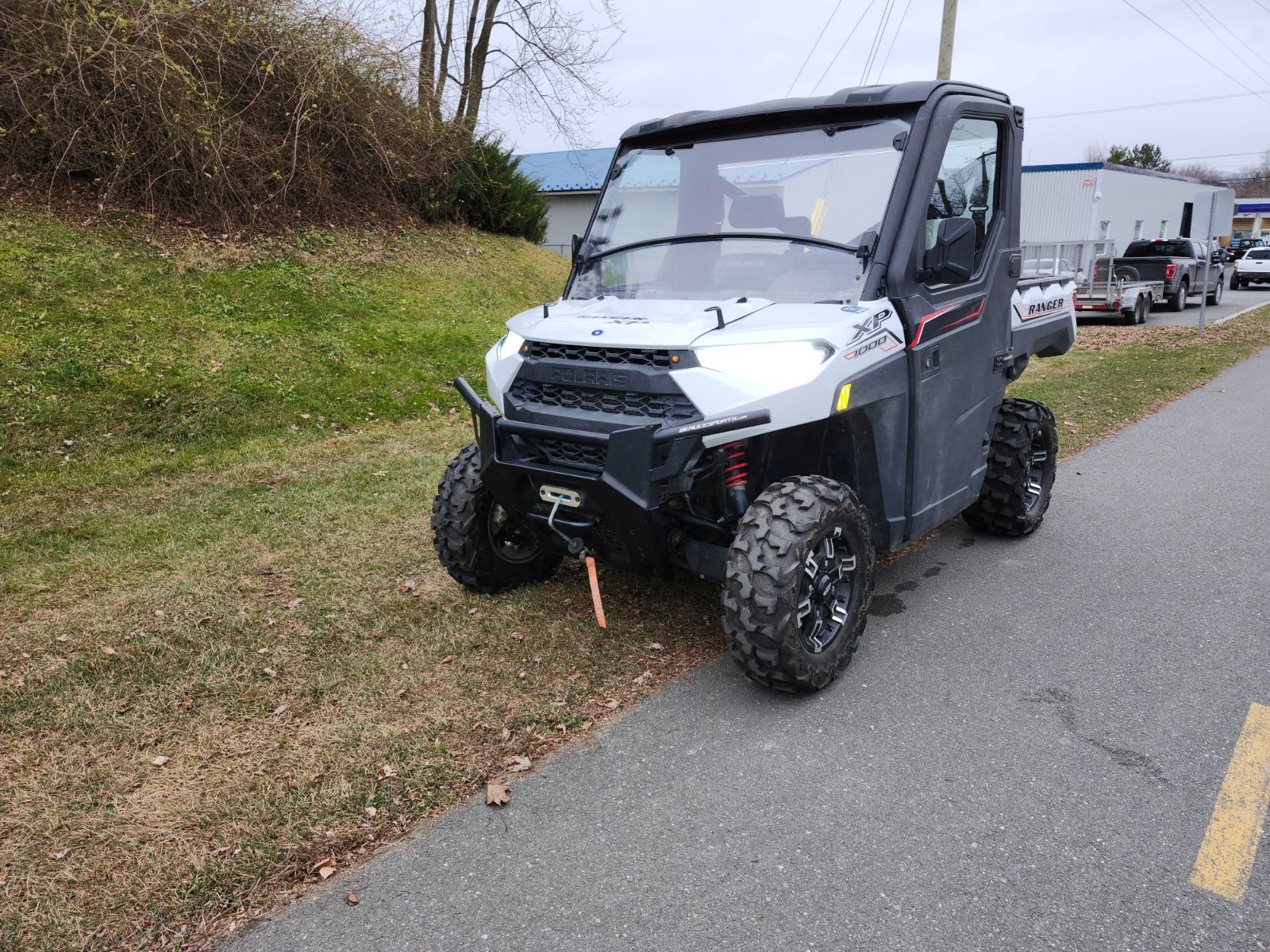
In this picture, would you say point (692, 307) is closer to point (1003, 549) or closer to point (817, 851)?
point (817, 851)

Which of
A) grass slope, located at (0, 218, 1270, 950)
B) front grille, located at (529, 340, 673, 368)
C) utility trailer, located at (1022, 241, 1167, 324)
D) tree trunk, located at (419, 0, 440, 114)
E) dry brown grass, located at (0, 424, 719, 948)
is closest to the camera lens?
dry brown grass, located at (0, 424, 719, 948)

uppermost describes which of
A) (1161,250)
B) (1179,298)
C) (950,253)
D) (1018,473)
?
(950,253)

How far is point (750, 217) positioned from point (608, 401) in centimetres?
122

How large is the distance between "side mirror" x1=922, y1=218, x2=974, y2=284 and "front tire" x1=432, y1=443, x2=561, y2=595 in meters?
2.21

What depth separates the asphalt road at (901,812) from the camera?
256 cm

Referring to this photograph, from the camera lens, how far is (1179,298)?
69.1 ft

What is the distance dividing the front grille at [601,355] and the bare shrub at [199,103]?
8502 millimetres


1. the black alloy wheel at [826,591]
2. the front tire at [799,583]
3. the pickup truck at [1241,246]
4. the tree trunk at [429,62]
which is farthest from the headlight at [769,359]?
the pickup truck at [1241,246]

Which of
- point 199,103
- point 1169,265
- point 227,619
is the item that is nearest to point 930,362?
point 227,619

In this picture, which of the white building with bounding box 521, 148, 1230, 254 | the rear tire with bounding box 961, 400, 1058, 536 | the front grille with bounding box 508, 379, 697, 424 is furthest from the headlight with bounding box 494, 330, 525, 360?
the white building with bounding box 521, 148, 1230, 254

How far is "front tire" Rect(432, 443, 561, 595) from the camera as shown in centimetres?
443

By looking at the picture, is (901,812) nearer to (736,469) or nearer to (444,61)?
(736,469)

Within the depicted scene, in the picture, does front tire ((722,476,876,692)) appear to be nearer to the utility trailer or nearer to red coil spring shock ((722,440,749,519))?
red coil spring shock ((722,440,749,519))

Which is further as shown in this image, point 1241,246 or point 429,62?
point 1241,246
